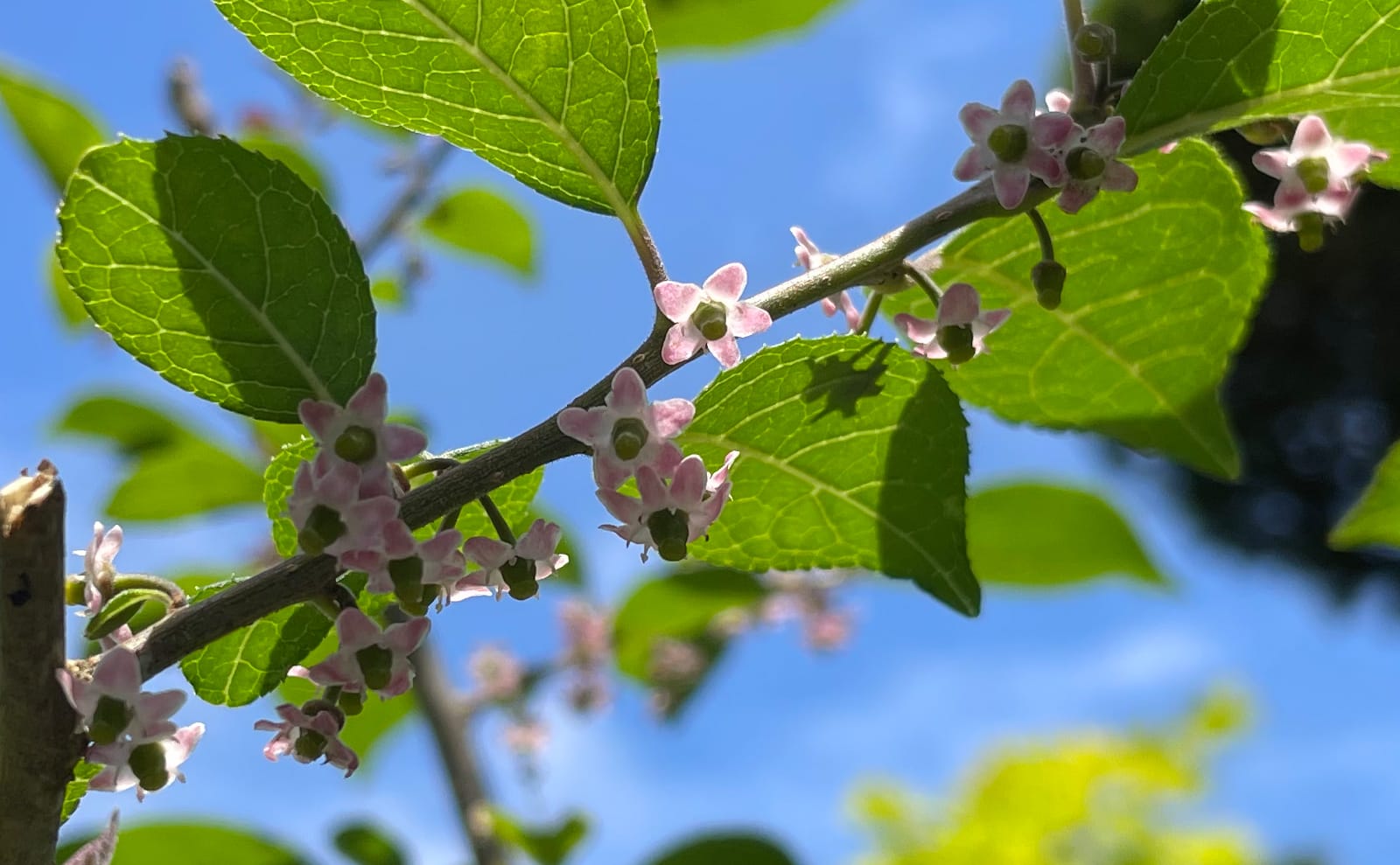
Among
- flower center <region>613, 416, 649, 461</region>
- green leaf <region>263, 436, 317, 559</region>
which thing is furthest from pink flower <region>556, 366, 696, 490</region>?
green leaf <region>263, 436, 317, 559</region>

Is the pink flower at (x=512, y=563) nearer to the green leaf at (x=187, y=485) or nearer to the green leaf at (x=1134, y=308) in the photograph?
the green leaf at (x=1134, y=308)

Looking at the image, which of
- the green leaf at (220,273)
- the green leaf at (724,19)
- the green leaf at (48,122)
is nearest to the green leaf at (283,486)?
the green leaf at (220,273)

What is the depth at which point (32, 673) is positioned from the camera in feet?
1.85

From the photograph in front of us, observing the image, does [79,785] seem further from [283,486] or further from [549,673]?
[549,673]

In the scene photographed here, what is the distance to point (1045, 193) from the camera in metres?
0.77

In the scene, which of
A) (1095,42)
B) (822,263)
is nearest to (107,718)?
(822,263)

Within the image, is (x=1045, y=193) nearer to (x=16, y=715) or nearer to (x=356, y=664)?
(x=356, y=664)

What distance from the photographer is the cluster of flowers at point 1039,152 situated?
74 centimetres

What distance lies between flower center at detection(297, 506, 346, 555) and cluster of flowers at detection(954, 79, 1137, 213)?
1.44 ft

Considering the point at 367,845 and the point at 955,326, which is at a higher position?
the point at 955,326

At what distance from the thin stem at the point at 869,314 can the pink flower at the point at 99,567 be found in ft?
1.68

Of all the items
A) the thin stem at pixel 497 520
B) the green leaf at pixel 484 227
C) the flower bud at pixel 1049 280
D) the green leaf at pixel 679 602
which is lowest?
the thin stem at pixel 497 520

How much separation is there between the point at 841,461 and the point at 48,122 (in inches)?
77.7

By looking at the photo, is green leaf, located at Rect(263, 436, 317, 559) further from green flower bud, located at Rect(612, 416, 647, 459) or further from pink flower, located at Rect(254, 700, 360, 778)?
green flower bud, located at Rect(612, 416, 647, 459)
